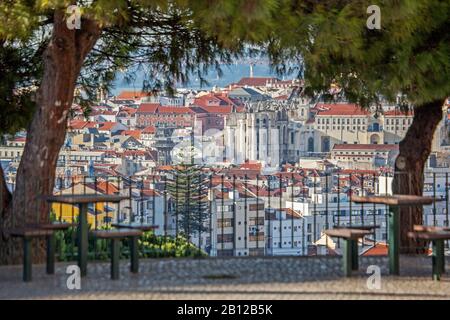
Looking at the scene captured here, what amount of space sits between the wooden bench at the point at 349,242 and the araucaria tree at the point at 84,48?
2100 millimetres

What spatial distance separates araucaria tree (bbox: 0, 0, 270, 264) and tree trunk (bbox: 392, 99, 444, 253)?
2.41 m

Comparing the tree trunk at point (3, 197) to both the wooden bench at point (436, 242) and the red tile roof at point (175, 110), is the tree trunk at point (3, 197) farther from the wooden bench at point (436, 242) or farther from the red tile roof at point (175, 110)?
the red tile roof at point (175, 110)

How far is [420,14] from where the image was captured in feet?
39.5

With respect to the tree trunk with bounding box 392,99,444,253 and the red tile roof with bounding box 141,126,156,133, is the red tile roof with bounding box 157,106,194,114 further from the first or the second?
the tree trunk with bounding box 392,99,444,253

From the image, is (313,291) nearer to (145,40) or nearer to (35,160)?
(35,160)

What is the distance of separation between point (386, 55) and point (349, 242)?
7.94ft

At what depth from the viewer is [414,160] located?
47.6ft

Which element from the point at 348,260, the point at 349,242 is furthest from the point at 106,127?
the point at 349,242

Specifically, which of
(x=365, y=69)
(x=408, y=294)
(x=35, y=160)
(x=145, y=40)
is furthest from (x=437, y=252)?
(x=145, y=40)

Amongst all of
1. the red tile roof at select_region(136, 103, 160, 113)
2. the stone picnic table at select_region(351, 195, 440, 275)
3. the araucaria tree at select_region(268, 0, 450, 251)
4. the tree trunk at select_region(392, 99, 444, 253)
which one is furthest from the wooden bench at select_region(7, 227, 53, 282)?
the red tile roof at select_region(136, 103, 160, 113)

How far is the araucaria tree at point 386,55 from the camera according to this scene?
11320 millimetres

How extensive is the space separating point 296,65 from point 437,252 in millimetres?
3681

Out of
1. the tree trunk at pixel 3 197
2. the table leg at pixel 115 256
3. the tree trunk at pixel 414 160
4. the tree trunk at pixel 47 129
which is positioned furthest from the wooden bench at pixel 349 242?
the tree trunk at pixel 3 197
